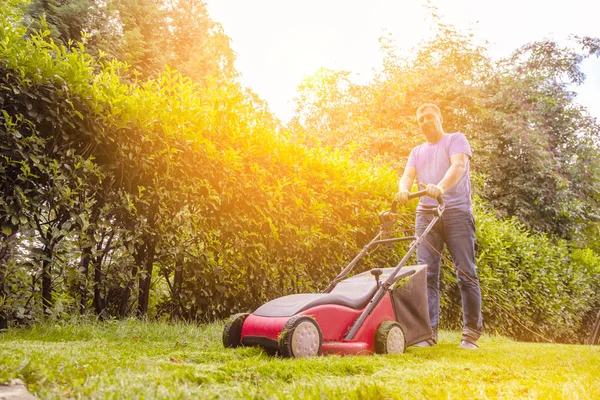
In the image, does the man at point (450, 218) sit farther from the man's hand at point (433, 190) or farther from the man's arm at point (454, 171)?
the man's hand at point (433, 190)

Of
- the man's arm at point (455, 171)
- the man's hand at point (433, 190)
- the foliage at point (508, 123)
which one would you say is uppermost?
the foliage at point (508, 123)

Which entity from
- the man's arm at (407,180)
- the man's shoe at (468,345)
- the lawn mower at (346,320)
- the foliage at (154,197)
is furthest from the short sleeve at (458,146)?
the man's shoe at (468,345)

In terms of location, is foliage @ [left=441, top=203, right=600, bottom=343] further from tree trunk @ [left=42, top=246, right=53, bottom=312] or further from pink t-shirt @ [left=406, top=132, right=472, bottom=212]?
tree trunk @ [left=42, top=246, right=53, bottom=312]

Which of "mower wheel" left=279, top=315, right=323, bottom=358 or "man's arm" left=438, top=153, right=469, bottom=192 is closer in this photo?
"mower wheel" left=279, top=315, right=323, bottom=358

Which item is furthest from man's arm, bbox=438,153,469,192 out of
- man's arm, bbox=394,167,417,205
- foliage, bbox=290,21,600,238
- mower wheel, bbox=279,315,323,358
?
foliage, bbox=290,21,600,238

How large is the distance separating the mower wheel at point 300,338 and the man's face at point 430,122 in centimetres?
243

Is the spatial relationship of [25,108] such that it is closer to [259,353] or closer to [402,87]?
[259,353]

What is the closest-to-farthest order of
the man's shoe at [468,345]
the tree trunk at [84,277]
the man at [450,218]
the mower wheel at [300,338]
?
1. the mower wheel at [300,338]
2. the tree trunk at [84,277]
3. the man's shoe at [468,345]
4. the man at [450,218]

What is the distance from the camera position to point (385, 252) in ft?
20.2

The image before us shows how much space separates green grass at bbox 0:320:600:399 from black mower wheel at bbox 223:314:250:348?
9 centimetres

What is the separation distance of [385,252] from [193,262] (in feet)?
8.88

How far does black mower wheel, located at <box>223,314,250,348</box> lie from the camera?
3.13 metres

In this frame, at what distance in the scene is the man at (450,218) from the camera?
426 centimetres

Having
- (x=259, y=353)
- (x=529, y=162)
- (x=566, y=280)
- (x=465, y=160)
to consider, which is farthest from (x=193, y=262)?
(x=529, y=162)
